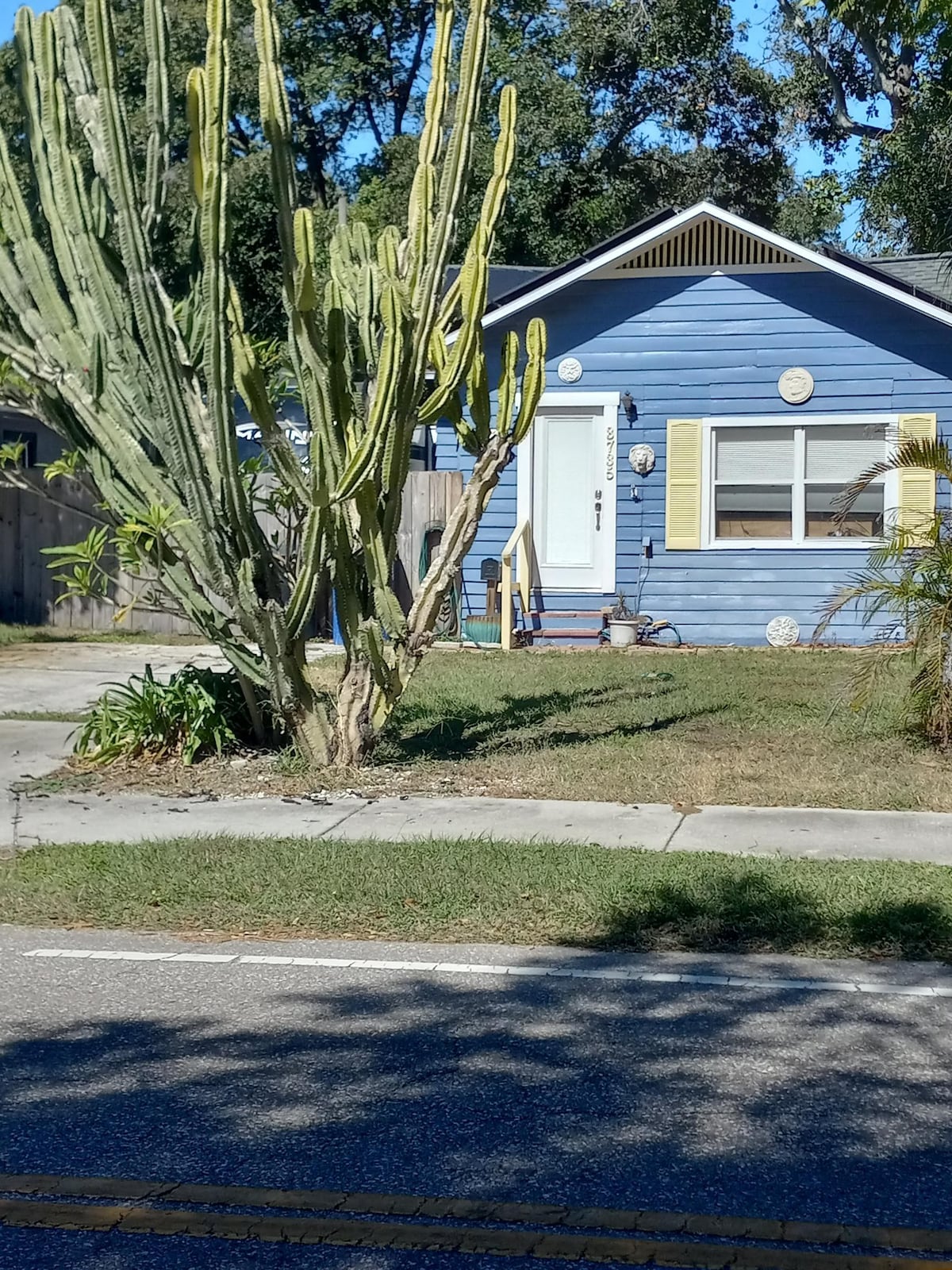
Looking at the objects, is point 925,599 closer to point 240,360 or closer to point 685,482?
point 240,360

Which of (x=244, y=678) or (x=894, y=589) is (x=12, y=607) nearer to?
(x=244, y=678)

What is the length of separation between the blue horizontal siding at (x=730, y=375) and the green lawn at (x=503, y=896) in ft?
31.7

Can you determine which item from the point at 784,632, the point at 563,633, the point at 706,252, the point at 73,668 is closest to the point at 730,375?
the point at 706,252

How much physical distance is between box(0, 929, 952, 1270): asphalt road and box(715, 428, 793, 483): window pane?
37.8 feet

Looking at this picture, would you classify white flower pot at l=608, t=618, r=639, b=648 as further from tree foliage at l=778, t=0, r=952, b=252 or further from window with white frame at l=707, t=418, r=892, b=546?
tree foliage at l=778, t=0, r=952, b=252

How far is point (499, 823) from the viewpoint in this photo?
355 inches

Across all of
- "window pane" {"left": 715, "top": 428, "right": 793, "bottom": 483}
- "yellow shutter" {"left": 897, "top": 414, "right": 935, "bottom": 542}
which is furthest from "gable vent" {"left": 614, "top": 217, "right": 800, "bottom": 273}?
"yellow shutter" {"left": 897, "top": 414, "right": 935, "bottom": 542}

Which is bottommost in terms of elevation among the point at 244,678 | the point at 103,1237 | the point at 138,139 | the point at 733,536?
the point at 103,1237

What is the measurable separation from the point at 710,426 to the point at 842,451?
1519mm

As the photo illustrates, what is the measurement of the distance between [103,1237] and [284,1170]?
58 centimetres

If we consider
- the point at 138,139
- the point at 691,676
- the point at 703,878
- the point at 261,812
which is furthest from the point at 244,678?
the point at 138,139

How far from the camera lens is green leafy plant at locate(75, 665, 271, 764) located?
10.6 m

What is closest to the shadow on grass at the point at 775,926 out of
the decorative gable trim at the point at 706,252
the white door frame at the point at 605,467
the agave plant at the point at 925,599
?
the agave plant at the point at 925,599

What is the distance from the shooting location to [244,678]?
10.3 metres
